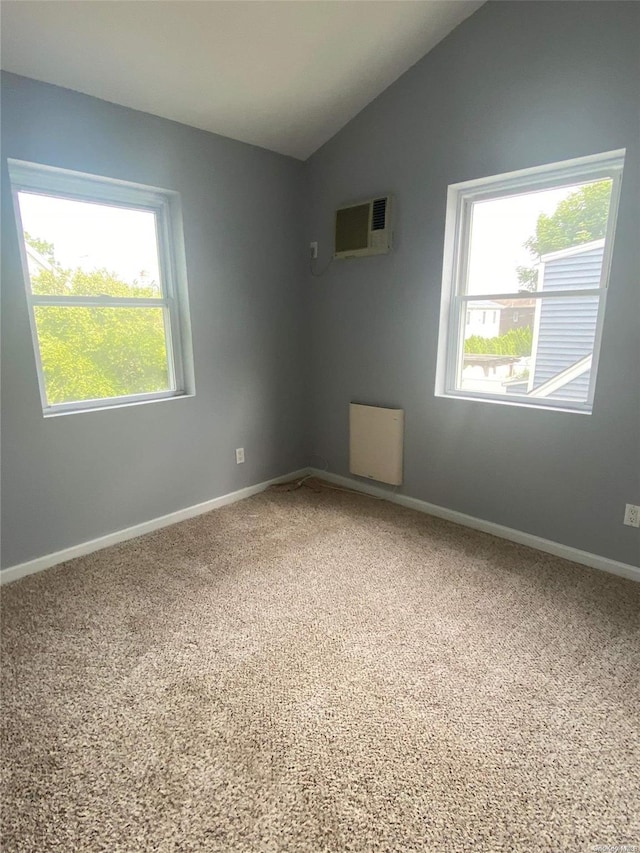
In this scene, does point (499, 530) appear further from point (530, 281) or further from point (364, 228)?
point (364, 228)

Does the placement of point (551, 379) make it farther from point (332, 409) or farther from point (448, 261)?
point (332, 409)

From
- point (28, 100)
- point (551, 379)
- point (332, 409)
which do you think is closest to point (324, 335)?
point (332, 409)

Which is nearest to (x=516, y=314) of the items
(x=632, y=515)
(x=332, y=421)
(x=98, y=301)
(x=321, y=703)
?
(x=632, y=515)

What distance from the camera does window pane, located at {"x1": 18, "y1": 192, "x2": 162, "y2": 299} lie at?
235 cm

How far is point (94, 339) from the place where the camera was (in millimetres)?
2607

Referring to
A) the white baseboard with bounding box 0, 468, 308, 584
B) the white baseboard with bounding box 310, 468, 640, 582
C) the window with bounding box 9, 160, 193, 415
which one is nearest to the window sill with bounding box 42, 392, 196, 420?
the window with bounding box 9, 160, 193, 415

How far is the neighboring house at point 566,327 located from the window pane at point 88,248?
2.35 m

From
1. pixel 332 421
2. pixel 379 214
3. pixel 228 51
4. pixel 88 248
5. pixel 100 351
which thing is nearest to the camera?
pixel 228 51

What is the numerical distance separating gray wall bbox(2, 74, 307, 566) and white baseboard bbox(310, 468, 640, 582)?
2.10ft

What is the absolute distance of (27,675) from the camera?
5.81ft

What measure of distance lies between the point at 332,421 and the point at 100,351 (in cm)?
180

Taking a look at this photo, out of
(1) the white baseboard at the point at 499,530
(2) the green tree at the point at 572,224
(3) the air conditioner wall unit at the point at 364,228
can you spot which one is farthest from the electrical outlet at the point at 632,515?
(3) the air conditioner wall unit at the point at 364,228

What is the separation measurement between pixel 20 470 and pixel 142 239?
60.0 inches

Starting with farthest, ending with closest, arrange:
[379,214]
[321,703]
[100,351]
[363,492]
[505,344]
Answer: [363,492], [379,214], [505,344], [100,351], [321,703]
